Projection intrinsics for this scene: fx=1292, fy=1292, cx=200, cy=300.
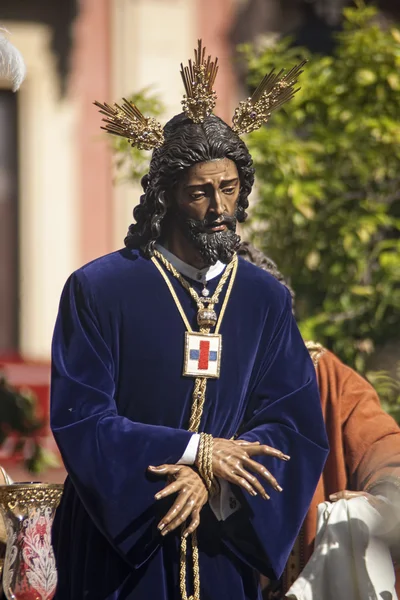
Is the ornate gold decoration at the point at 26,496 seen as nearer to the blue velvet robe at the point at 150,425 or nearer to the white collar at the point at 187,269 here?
the blue velvet robe at the point at 150,425

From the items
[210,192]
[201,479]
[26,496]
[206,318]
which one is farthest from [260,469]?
[26,496]

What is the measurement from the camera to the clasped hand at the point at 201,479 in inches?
116

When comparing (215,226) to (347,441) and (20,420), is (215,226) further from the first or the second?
(20,420)

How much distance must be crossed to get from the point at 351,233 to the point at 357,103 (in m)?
0.63

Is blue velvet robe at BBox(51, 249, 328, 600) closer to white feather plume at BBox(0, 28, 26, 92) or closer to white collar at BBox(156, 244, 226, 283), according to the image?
white collar at BBox(156, 244, 226, 283)

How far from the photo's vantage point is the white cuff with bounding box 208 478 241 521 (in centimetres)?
307

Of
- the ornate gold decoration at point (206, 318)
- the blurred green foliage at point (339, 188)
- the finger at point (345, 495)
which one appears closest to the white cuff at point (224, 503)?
the ornate gold decoration at point (206, 318)

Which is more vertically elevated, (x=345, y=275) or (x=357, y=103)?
(x=357, y=103)

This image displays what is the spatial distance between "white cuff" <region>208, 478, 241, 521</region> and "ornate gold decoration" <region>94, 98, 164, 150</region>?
87 centimetres

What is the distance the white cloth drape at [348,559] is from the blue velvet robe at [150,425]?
0.42 m

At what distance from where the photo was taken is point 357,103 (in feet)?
19.7

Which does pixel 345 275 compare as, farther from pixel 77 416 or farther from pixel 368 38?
pixel 77 416

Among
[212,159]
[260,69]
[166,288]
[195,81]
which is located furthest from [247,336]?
[260,69]

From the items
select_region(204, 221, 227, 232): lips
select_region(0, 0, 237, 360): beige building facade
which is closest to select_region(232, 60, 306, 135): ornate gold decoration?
select_region(204, 221, 227, 232): lips
